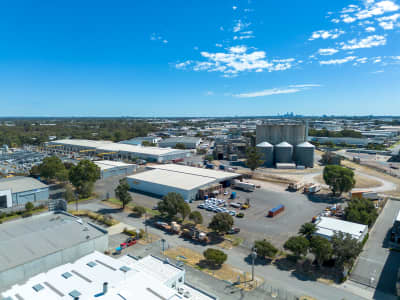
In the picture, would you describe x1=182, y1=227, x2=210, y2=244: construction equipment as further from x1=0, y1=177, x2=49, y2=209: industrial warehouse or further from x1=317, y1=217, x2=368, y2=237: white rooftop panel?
x1=0, y1=177, x2=49, y2=209: industrial warehouse

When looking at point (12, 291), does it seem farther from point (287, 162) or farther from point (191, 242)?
point (287, 162)

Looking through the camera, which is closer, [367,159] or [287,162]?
[287,162]

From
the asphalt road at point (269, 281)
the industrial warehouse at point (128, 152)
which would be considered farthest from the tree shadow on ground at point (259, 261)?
the industrial warehouse at point (128, 152)

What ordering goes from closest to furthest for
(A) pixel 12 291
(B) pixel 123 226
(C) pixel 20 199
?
1. (A) pixel 12 291
2. (B) pixel 123 226
3. (C) pixel 20 199

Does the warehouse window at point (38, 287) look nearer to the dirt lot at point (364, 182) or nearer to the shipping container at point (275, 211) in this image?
the shipping container at point (275, 211)

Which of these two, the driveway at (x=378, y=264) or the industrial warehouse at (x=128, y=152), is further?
the industrial warehouse at (x=128, y=152)

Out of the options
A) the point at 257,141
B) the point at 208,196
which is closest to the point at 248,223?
the point at 208,196
